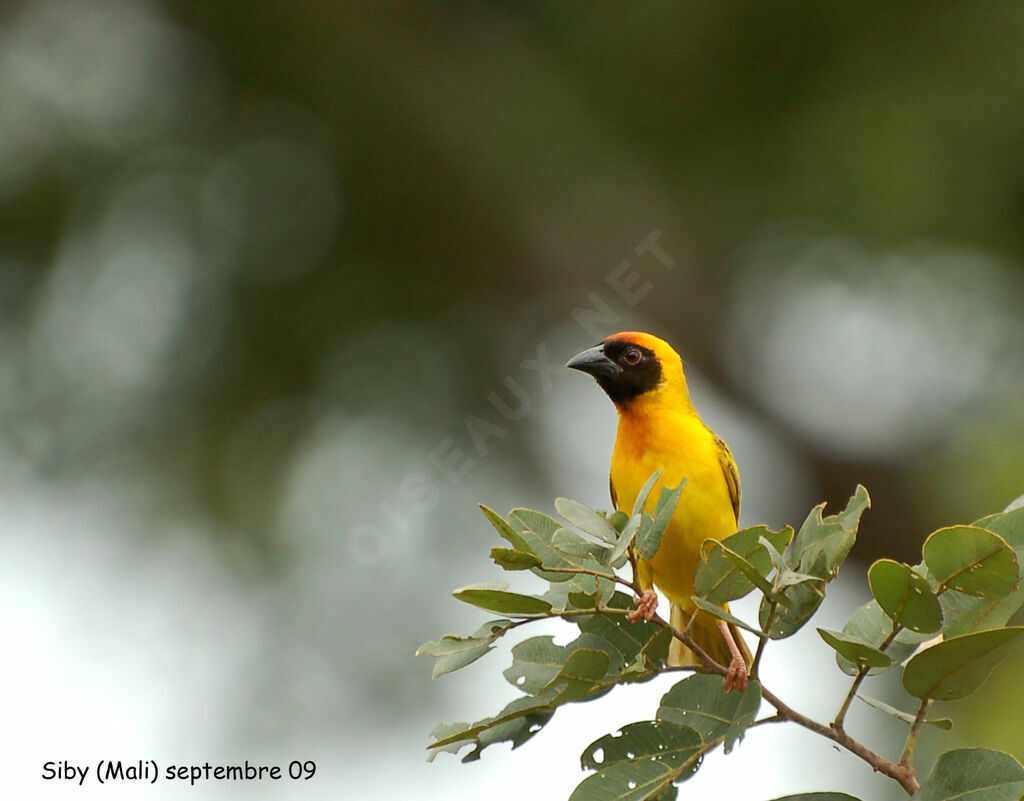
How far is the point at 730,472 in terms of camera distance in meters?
3.53

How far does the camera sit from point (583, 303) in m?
6.10

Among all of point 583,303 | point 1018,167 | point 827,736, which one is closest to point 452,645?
point 827,736

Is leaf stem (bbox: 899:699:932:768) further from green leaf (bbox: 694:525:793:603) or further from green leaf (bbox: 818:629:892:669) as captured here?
green leaf (bbox: 694:525:793:603)

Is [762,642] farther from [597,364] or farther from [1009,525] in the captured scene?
[597,364]

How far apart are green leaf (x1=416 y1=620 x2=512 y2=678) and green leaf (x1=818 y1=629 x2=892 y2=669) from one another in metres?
0.45

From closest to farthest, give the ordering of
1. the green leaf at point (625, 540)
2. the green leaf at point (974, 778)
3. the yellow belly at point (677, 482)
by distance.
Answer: the green leaf at point (974, 778) → the green leaf at point (625, 540) → the yellow belly at point (677, 482)

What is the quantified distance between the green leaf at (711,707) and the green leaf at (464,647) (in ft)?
0.84

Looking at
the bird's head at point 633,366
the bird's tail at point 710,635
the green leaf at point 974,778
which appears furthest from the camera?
the bird's head at point 633,366

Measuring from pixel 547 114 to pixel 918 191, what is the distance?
2.16 m

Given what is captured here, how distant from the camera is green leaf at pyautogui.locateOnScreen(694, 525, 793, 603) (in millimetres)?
1560

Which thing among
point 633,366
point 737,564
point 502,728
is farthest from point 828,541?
point 633,366

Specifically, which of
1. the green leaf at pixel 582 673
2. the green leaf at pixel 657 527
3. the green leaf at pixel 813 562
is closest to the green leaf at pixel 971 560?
the green leaf at pixel 813 562

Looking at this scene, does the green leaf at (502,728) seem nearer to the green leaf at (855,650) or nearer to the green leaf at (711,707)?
the green leaf at (711,707)

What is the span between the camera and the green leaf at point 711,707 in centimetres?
154
